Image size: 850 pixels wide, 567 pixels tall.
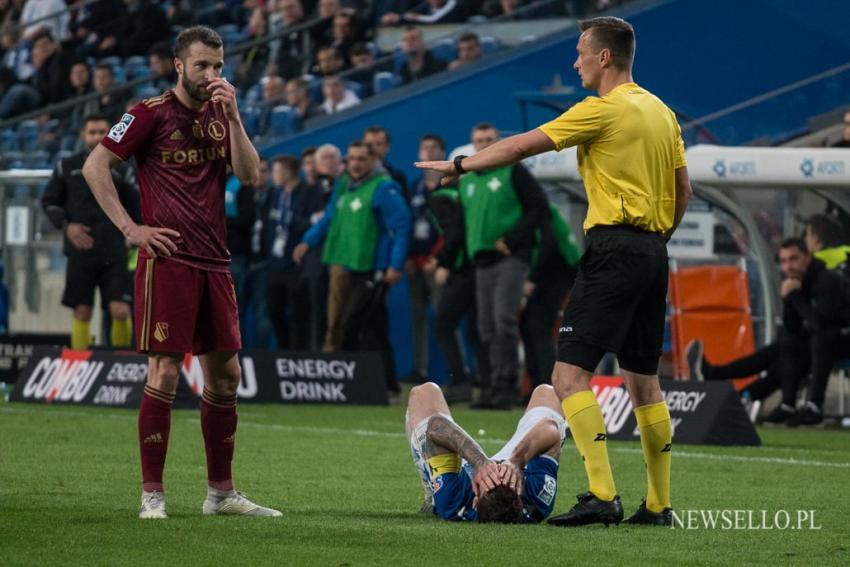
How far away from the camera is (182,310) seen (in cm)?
776

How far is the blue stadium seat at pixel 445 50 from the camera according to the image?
20.1 metres

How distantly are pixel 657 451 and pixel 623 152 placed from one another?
1320mm

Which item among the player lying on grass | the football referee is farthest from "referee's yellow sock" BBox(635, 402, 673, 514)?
the player lying on grass

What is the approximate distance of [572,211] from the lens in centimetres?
1669

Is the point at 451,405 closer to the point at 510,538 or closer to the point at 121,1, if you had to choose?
the point at 510,538

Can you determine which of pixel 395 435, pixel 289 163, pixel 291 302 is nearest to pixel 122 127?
pixel 395 435

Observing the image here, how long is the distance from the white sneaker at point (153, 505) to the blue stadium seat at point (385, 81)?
1306cm

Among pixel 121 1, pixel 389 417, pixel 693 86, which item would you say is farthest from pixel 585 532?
pixel 121 1

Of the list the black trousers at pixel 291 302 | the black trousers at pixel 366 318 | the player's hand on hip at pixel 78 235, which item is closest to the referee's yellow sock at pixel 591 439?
the player's hand on hip at pixel 78 235

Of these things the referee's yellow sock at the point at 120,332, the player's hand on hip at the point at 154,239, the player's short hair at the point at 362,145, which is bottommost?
the referee's yellow sock at the point at 120,332

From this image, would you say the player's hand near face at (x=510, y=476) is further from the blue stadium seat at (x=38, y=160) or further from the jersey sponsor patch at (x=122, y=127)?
the blue stadium seat at (x=38, y=160)

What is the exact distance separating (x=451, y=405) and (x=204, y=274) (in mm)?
8501
